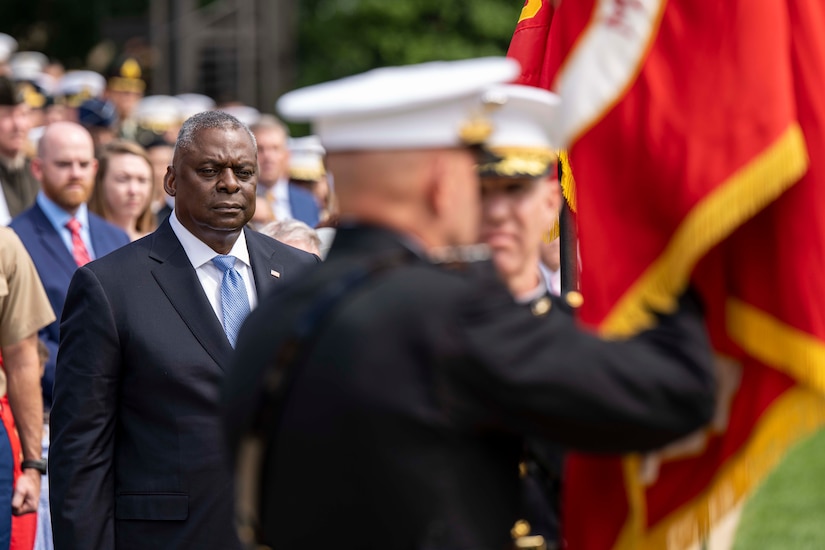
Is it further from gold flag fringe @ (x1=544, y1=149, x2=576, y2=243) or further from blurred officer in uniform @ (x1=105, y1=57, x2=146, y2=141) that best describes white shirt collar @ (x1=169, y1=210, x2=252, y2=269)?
blurred officer in uniform @ (x1=105, y1=57, x2=146, y2=141)

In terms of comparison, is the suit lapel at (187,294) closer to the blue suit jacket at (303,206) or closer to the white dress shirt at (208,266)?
the white dress shirt at (208,266)

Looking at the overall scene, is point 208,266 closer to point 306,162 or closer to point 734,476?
point 734,476

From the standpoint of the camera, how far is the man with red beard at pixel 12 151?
822cm

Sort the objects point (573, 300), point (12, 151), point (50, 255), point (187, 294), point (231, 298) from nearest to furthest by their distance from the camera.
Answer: point (573, 300) → point (187, 294) → point (231, 298) → point (50, 255) → point (12, 151)

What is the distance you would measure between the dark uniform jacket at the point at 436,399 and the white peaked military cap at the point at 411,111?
18 cm

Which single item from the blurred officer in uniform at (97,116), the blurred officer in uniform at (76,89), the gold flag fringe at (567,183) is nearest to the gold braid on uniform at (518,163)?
the gold flag fringe at (567,183)

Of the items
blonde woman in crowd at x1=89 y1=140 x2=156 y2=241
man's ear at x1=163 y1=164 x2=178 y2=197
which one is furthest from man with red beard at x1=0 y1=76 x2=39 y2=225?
man's ear at x1=163 y1=164 x2=178 y2=197

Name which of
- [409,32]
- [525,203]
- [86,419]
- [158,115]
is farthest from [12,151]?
[409,32]

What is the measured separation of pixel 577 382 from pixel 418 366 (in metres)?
0.29

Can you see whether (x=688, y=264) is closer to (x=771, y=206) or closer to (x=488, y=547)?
(x=771, y=206)

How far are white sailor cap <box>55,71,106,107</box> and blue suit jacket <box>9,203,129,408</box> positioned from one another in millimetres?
6749

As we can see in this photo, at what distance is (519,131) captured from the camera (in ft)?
8.99

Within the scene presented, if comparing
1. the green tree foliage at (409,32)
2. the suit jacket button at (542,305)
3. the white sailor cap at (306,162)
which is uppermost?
the green tree foliage at (409,32)

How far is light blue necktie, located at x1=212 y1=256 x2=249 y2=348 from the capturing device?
4488mm
